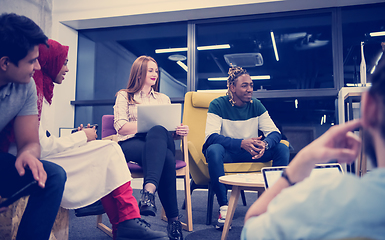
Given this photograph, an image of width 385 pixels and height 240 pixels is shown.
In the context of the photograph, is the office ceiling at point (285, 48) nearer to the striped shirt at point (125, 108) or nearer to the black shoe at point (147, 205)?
the striped shirt at point (125, 108)

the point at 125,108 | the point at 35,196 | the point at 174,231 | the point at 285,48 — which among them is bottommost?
the point at 174,231

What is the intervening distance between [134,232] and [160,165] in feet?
1.33

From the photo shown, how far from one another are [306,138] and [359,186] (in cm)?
339

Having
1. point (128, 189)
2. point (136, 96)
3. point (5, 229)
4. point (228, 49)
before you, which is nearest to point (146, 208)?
point (128, 189)

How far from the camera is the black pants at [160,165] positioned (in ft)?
5.11

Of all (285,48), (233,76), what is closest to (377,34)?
(285,48)

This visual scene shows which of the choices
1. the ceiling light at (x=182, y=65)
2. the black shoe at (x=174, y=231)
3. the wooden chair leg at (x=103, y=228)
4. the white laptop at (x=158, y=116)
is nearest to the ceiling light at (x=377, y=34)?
the ceiling light at (x=182, y=65)

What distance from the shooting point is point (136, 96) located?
2244 millimetres

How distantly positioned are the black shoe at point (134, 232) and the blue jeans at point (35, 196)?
0.34m

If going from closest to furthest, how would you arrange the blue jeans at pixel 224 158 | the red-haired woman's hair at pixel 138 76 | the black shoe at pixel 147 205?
the black shoe at pixel 147 205, the blue jeans at pixel 224 158, the red-haired woman's hair at pixel 138 76

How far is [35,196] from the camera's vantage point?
1.00m

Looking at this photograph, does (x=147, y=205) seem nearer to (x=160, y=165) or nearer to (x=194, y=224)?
(x=160, y=165)

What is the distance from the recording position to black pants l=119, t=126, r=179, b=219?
1558 mm

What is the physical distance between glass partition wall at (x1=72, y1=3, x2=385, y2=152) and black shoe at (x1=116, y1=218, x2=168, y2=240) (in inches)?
101
